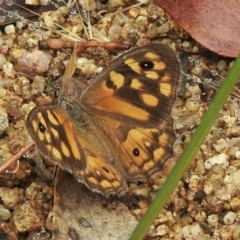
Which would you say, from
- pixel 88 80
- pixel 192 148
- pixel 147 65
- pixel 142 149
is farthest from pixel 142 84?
pixel 192 148

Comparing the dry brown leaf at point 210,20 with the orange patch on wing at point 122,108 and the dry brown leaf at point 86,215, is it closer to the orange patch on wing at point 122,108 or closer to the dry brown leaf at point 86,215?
the orange patch on wing at point 122,108

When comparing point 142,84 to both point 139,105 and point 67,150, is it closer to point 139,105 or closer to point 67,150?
point 139,105

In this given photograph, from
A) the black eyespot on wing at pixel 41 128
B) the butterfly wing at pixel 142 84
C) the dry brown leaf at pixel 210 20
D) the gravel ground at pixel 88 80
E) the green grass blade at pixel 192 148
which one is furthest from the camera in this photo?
the dry brown leaf at pixel 210 20

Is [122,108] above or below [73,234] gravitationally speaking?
above

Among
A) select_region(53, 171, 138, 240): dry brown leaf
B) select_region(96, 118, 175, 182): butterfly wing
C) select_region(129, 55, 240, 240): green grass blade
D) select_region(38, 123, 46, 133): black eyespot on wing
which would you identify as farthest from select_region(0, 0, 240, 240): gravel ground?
select_region(129, 55, 240, 240): green grass blade

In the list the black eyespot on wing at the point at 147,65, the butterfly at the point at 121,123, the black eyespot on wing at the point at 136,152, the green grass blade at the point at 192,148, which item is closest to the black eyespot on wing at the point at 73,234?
the butterfly at the point at 121,123

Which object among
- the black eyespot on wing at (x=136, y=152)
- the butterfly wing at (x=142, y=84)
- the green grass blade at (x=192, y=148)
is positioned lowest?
the black eyespot on wing at (x=136, y=152)

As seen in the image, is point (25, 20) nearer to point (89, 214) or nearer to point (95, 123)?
point (95, 123)
